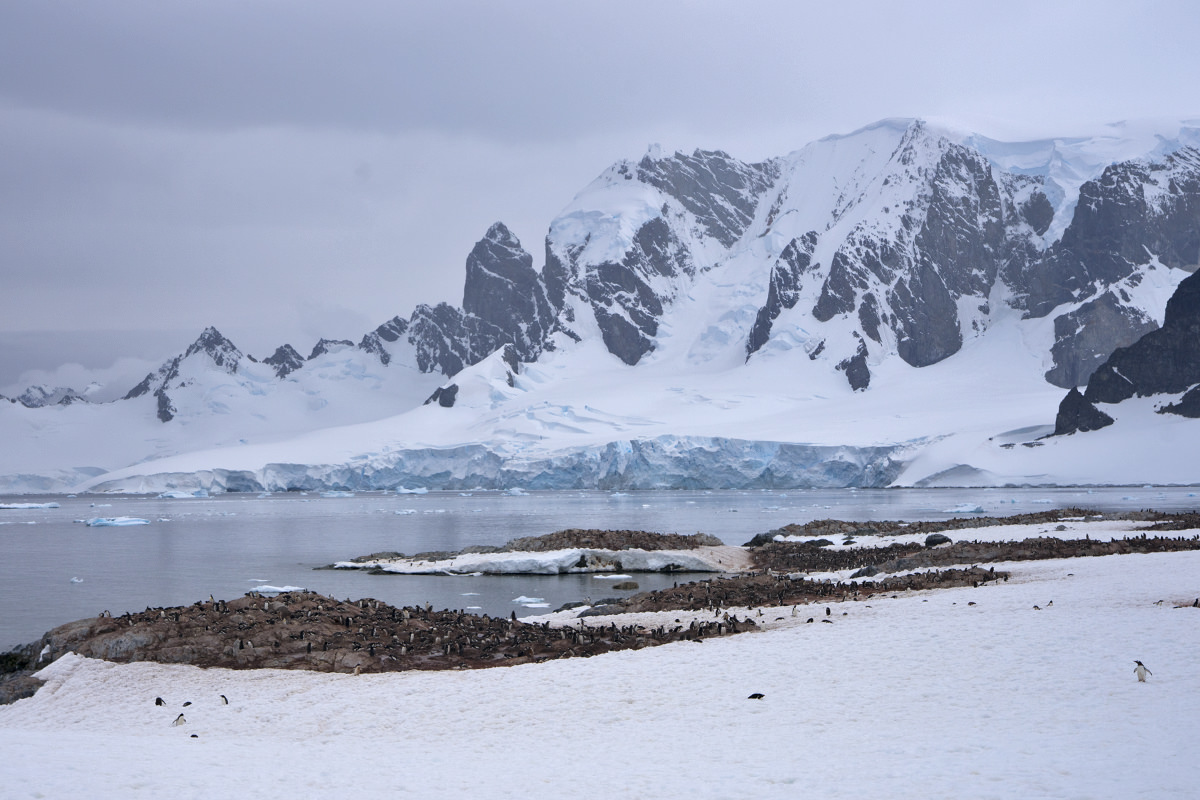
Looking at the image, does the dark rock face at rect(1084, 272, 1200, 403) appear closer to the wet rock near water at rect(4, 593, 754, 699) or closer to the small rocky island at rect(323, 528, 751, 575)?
the small rocky island at rect(323, 528, 751, 575)

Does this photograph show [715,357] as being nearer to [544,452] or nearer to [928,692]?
[544,452]

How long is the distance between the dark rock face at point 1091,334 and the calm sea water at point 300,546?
7329 centimetres

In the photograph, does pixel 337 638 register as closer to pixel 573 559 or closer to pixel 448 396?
pixel 573 559

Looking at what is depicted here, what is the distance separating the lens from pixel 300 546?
46.0 metres

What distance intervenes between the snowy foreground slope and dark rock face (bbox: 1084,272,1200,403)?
11375 cm

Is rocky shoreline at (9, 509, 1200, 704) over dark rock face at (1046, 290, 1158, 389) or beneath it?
beneath

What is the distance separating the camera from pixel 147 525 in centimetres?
6431

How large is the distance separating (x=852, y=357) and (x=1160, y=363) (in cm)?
5134

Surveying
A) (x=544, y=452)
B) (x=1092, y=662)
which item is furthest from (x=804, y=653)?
(x=544, y=452)

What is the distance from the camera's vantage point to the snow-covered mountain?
109m

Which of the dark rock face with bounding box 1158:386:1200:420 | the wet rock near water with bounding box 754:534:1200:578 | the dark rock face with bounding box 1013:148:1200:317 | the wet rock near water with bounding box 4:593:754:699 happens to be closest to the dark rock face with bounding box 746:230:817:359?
the dark rock face with bounding box 1013:148:1200:317

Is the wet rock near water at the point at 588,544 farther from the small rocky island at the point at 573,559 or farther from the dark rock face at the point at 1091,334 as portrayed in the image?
the dark rock face at the point at 1091,334

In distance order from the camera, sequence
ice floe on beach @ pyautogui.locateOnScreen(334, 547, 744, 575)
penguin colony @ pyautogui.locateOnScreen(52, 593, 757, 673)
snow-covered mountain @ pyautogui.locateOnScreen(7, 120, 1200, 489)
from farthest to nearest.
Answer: snow-covered mountain @ pyautogui.locateOnScreen(7, 120, 1200, 489)
ice floe on beach @ pyautogui.locateOnScreen(334, 547, 744, 575)
penguin colony @ pyautogui.locateOnScreen(52, 593, 757, 673)

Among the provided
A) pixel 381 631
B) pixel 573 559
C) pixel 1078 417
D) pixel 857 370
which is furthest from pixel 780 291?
pixel 381 631
